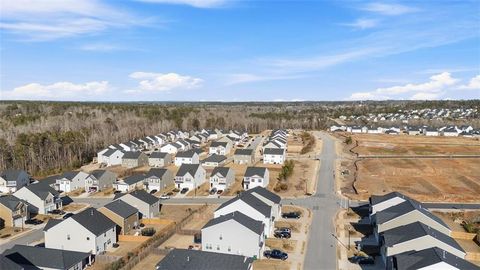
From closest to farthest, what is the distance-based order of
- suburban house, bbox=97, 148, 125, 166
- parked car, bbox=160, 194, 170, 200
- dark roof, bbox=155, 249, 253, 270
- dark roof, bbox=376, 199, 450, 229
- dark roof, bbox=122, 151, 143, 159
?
dark roof, bbox=155, 249, 253, 270, dark roof, bbox=376, 199, 450, 229, parked car, bbox=160, 194, 170, 200, dark roof, bbox=122, 151, 143, 159, suburban house, bbox=97, 148, 125, 166

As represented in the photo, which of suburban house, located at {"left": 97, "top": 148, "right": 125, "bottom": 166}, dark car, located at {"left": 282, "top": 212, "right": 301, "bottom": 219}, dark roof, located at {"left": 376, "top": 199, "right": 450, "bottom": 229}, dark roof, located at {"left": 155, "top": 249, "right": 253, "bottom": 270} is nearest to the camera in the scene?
dark roof, located at {"left": 155, "top": 249, "right": 253, "bottom": 270}

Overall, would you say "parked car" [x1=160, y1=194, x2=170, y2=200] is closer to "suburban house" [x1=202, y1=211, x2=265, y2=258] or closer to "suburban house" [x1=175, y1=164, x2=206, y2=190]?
"suburban house" [x1=175, y1=164, x2=206, y2=190]

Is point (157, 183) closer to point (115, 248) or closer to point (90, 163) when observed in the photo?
point (115, 248)

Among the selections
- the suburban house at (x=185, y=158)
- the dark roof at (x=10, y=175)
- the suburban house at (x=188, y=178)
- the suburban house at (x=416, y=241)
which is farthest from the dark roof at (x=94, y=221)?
the suburban house at (x=185, y=158)

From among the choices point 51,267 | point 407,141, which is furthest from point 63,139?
point 407,141

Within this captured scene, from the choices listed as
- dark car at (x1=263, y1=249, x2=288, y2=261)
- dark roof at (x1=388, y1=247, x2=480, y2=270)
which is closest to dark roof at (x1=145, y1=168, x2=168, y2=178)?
dark car at (x1=263, y1=249, x2=288, y2=261)

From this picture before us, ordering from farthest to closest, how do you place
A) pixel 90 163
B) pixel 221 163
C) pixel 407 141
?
pixel 407 141 < pixel 90 163 < pixel 221 163
